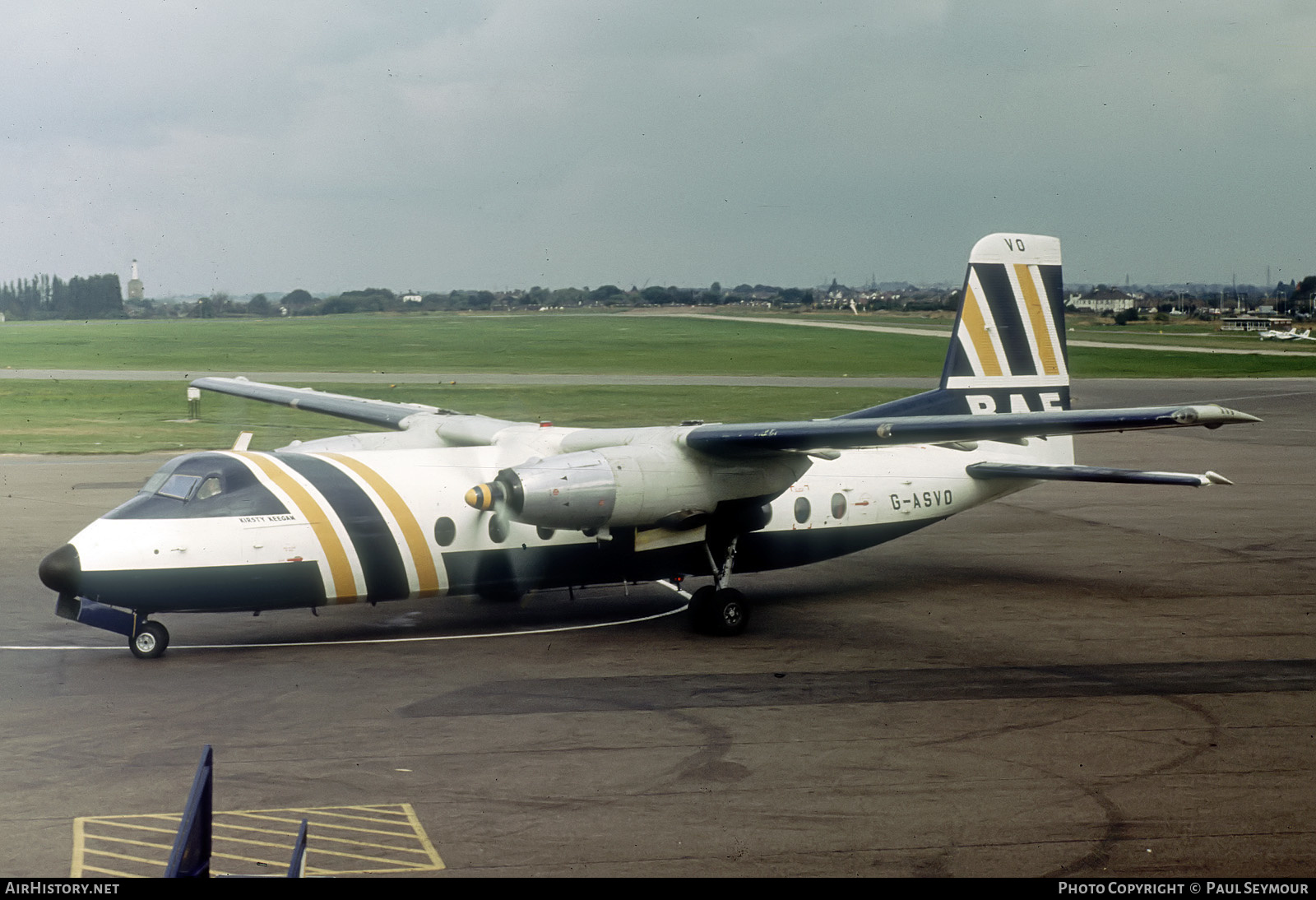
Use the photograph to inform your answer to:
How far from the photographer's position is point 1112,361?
83.3 m

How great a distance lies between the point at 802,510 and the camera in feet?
68.4

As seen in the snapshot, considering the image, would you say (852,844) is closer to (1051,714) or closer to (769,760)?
(769,760)

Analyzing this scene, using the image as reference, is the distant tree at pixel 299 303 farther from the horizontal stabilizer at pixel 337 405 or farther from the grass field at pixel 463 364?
the horizontal stabilizer at pixel 337 405

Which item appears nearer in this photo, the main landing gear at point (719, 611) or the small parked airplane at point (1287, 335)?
the main landing gear at point (719, 611)

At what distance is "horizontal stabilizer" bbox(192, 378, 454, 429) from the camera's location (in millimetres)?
24016

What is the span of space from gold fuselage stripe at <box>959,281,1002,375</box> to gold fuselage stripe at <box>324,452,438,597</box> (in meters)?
11.4

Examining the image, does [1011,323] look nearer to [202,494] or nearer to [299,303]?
[202,494]

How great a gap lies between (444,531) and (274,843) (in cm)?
780

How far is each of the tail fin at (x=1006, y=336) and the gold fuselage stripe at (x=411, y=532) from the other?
31.2 ft

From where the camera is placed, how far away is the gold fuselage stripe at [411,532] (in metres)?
18.0

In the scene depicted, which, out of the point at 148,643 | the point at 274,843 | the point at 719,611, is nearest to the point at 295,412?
the point at 148,643

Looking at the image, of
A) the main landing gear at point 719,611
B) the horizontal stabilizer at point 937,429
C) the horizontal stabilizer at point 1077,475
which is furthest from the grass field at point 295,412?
the horizontal stabilizer at point 937,429

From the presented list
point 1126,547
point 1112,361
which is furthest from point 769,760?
point 1112,361

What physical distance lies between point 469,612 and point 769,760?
8.54 metres
